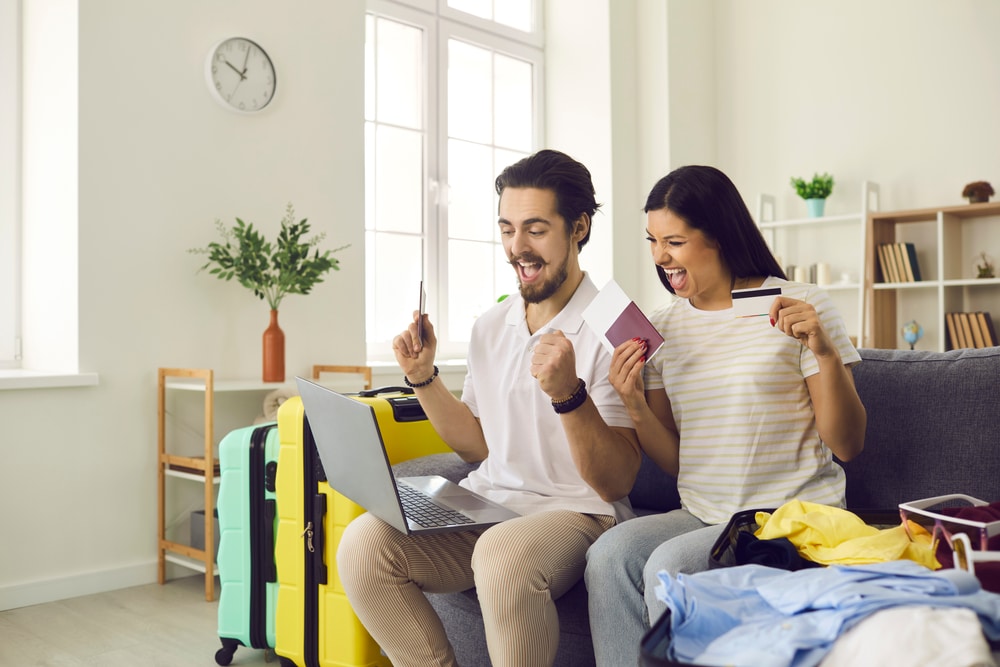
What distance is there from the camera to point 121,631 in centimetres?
256

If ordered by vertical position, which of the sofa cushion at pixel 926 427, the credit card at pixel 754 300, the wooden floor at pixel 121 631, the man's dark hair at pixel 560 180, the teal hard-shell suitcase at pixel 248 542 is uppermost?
the man's dark hair at pixel 560 180

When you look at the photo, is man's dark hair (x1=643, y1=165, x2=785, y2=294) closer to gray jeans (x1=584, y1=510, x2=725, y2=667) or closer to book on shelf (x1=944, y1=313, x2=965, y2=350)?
gray jeans (x1=584, y1=510, x2=725, y2=667)

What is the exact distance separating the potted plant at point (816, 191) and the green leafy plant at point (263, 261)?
271 centimetres

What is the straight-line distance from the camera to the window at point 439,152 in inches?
174

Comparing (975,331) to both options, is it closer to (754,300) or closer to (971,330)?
(971,330)

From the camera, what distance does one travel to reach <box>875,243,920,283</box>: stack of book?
448 cm

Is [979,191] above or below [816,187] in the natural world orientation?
below

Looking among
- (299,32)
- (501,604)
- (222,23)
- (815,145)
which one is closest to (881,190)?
(815,145)

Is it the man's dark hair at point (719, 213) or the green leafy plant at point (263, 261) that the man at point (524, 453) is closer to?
the man's dark hair at point (719, 213)

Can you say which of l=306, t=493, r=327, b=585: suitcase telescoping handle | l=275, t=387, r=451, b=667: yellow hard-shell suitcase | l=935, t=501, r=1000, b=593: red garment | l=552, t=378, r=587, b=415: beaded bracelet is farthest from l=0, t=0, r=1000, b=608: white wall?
l=935, t=501, r=1000, b=593: red garment

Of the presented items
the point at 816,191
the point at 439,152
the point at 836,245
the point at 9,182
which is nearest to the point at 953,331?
the point at 836,245

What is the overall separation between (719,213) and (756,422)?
385 mm

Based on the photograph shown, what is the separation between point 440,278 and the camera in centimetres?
463

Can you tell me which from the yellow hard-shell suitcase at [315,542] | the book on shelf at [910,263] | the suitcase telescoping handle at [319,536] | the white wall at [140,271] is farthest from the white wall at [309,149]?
the suitcase telescoping handle at [319,536]
